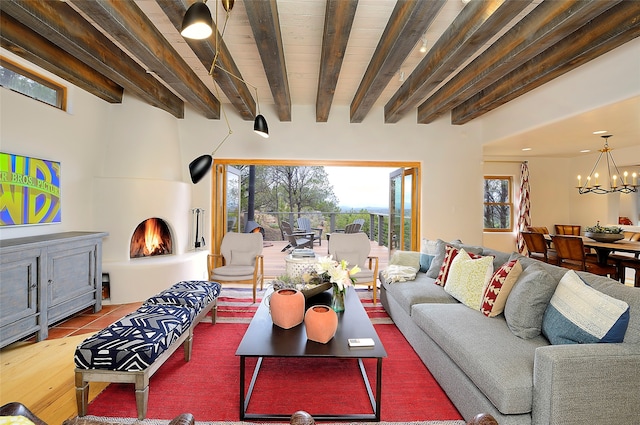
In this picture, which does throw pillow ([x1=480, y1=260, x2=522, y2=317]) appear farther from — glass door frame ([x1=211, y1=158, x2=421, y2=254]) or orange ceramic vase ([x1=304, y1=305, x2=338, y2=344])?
glass door frame ([x1=211, y1=158, x2=421, y2=254])

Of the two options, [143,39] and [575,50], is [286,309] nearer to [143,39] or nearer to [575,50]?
[143,39]

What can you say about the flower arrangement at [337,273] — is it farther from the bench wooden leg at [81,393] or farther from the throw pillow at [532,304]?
the bench wooden leg at [81,393]

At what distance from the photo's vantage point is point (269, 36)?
2.67 m

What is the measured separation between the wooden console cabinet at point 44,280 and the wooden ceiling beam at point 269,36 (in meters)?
2.58

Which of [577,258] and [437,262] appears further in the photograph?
[577,258]

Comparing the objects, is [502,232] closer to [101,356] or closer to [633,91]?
[633,91]

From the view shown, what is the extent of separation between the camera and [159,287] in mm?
4242

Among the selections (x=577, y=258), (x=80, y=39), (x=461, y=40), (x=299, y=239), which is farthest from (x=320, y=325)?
(x=299, y=239)

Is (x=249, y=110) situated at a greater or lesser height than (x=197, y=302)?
greater

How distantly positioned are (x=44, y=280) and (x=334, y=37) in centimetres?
330

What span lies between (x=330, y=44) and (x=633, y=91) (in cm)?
268

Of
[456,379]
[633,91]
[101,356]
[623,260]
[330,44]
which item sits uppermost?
[330,44]

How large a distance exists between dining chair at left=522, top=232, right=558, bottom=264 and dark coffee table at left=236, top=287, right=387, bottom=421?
359 cm

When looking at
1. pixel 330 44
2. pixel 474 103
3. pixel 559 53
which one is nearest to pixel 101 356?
pixel 330 44
